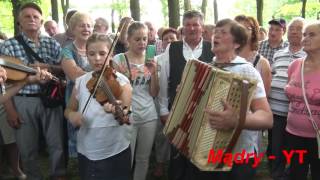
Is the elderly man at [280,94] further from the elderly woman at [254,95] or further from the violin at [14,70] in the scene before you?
the violin at [14,70]

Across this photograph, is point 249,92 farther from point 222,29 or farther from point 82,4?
point 82,4

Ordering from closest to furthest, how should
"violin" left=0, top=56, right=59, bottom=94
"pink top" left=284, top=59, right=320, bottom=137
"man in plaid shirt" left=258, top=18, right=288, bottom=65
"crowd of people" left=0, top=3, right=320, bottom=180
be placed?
"crowd of people" left=0, top=3, right=320, bottom=180, "violin" left=0, top=56, right=59, bottom=94, "pink top" left=284, top=59, right=320, bottom=137, "man in plaid shirt" left=258, top=18, right=288, bottom=65

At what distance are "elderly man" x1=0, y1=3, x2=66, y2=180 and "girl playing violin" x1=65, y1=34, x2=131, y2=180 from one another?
4.78 feet

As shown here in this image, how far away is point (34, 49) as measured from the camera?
197 inches

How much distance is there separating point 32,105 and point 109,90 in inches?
82.3

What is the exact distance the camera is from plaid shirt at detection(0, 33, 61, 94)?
4855 millimetres

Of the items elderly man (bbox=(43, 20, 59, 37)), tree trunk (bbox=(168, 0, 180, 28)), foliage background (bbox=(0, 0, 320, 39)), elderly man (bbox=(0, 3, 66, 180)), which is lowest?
elderly man (bbox=(0, 3, 66, 180))

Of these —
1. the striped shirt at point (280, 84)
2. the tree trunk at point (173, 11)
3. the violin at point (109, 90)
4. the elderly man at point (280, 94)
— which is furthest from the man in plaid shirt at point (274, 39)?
the tree trunk at point (173, 11)

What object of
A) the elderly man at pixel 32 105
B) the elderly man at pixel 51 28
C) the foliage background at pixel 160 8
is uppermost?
the foliage background at pixel 160 8

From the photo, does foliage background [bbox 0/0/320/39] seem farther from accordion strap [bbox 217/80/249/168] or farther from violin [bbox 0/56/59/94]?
accordion strap [bbox 217/80/249/168]

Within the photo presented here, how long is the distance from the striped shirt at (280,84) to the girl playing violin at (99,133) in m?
2.43

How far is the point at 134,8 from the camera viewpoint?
1388cm

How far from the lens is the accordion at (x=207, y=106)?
2.55 meters

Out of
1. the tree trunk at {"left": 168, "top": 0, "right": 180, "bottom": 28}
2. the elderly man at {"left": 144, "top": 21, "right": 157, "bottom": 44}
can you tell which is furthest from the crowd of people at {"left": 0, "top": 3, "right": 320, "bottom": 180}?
the tree trunk at {"left": 168, "top": 0, "right": 180, "bottom": 28}
